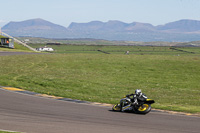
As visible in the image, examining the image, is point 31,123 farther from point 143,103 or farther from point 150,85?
point 150,85

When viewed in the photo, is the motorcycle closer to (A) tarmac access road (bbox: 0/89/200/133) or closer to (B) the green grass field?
(A) tarmac access road (bbox: 0/89/200/133)

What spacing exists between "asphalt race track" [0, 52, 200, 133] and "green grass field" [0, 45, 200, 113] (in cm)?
295

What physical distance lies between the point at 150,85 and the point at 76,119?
17.3 metres

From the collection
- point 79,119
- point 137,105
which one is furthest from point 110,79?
point 79,119

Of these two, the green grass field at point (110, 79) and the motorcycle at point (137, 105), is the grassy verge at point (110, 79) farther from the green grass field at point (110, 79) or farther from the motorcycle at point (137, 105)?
the motorcycle at point (137, 105)

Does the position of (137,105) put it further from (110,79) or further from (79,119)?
(110,79)

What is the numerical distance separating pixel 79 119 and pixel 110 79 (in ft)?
63.3

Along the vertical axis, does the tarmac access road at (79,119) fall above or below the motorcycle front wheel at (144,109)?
below

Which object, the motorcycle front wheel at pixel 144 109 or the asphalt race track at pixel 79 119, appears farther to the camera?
the motorcycle front wheel at pixel 144 109

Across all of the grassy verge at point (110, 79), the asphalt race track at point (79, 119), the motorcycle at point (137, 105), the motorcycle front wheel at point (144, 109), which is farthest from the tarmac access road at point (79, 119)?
the grassy verge at point (110, 79)

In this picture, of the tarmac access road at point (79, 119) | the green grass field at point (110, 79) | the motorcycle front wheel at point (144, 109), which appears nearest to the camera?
the tarmac access road at point (79, 119)

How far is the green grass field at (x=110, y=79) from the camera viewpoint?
25.7m

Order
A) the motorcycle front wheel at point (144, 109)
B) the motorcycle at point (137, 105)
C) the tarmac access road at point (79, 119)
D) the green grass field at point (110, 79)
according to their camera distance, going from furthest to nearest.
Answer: the green grass field at point (110, 79)
the motorcycle at point (137, 105)
the motorcycle front wheel at point (144, 109)
the tarmac access road at point (79, 119)

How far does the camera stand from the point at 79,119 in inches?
651
